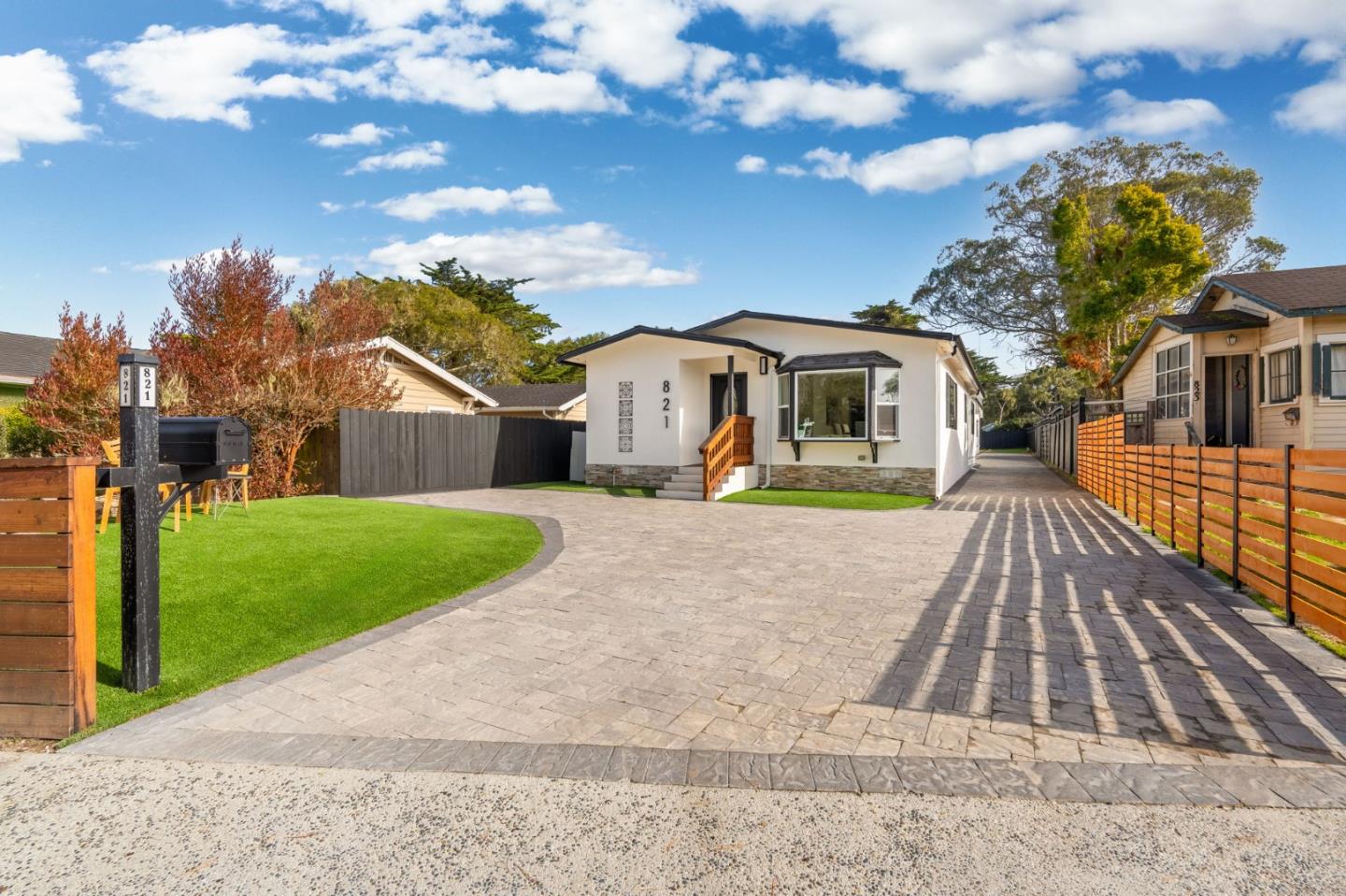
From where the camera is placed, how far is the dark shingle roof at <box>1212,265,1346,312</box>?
10227 millimetres

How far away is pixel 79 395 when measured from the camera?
34.3ft

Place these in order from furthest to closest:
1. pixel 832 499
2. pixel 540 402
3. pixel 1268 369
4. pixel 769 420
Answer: pixel 540 402
pixel 769 420
pixel 832 499
pixel 1268 369

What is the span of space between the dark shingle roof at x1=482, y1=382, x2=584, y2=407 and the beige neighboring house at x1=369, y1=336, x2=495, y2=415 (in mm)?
3167

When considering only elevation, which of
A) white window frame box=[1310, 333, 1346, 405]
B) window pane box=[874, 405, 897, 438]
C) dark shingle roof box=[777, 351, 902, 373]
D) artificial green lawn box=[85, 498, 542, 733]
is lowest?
artificial green lawn box=[85, 498, 542, 733]

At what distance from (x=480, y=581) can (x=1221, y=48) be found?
19.2 meters

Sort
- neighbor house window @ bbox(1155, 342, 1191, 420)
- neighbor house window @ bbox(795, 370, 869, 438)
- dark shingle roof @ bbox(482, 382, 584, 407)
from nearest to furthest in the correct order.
A: neighbor house window @ bbox(1155, 342, 1191, 420)
neighbor house window @ bbox(795, 370, 869, 438)
dark shingle roof @ bbox(482, 382, 584, 407)

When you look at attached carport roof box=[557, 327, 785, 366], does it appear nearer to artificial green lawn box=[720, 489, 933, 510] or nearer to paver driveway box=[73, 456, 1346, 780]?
artificial green lawn box=[720, 489, 933, 510]

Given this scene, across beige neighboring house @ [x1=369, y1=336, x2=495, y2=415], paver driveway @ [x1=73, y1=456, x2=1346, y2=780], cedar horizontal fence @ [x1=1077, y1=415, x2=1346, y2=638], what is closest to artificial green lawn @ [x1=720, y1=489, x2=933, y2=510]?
cedar horizontal fence @ [x1=1077, y1=415, x2=1346, y2=638]

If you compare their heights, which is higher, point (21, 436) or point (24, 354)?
point (24, 354)

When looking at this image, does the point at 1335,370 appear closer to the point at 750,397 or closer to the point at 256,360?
the point at 750,397

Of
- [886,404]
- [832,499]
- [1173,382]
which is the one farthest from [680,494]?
[1173,382]

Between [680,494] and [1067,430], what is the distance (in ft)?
43.6

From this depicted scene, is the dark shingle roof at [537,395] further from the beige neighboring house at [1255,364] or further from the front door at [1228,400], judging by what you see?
the front door at [1228,400]

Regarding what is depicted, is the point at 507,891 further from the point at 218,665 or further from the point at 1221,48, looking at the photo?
the point at 1221,48
